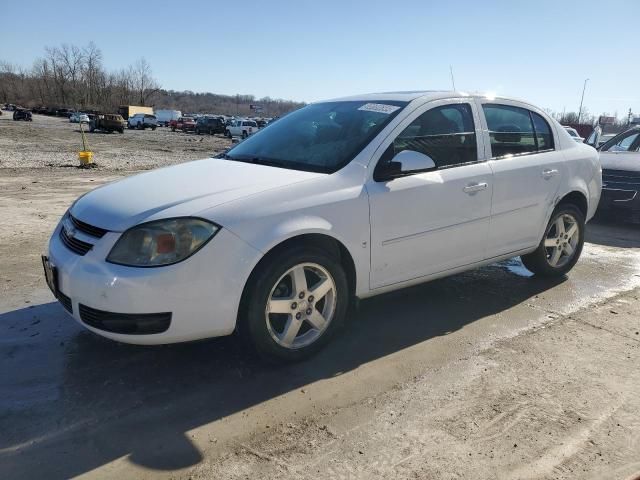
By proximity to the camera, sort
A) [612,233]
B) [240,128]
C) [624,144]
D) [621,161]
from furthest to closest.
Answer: [240,128] < [624,144] < [621,161] < [612,233]

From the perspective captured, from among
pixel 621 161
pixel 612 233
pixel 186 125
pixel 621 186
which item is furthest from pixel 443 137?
pixel 186 125

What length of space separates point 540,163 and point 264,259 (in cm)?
294

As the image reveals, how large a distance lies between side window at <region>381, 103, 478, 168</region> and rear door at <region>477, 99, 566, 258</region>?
0.69 feet

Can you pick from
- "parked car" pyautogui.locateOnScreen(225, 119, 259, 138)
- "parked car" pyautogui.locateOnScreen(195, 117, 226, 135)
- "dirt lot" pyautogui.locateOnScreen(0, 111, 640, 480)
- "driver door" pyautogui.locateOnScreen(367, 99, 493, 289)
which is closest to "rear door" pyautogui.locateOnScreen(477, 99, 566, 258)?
"driver door" pyautogui.locateOnScreen(367, 99, 493, 289)

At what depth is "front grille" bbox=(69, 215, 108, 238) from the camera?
301cm

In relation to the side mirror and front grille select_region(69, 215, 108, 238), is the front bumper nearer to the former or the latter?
front grille select_region(69, 215, 108, 238)

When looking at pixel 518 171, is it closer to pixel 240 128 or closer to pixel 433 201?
pixel 433 201

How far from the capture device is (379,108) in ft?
13.2

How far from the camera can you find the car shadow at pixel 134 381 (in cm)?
250

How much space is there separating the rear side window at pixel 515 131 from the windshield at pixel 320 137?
991 mm

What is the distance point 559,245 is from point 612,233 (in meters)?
3.45

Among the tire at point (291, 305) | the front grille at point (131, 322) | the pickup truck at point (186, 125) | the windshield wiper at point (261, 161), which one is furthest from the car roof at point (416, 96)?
the pickup truck at point (186, 125)

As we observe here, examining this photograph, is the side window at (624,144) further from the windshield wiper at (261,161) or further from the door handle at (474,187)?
the windshield wiper at (261,161)

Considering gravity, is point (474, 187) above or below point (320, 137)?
below
